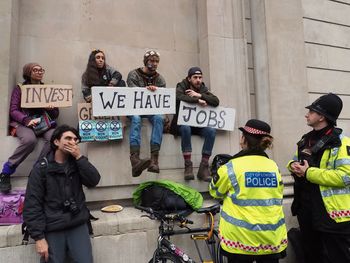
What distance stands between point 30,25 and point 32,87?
1.69 m

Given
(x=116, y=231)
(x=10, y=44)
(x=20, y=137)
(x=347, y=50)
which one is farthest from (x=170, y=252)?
(x=347, y=50)

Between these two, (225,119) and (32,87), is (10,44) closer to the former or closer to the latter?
(32,87)

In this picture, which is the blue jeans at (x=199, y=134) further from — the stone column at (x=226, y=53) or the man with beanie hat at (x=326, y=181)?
the man with beanie hat at (x=326, y=181)

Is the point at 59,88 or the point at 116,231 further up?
the point at 59,88

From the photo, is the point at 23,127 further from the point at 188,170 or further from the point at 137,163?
the point at 188,170

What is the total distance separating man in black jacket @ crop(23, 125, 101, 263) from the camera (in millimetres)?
3479

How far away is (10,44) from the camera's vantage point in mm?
5484

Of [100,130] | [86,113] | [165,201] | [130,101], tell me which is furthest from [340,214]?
[86,113]

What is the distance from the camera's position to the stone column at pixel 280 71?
7.26 meters

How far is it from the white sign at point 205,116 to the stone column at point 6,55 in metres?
2.65

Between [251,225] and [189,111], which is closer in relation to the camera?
[251,225]

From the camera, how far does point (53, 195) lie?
3.58 metres

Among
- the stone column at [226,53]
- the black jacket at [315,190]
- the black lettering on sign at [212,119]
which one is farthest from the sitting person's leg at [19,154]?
the black jacket at [315,190]

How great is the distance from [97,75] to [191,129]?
1.80 metres
